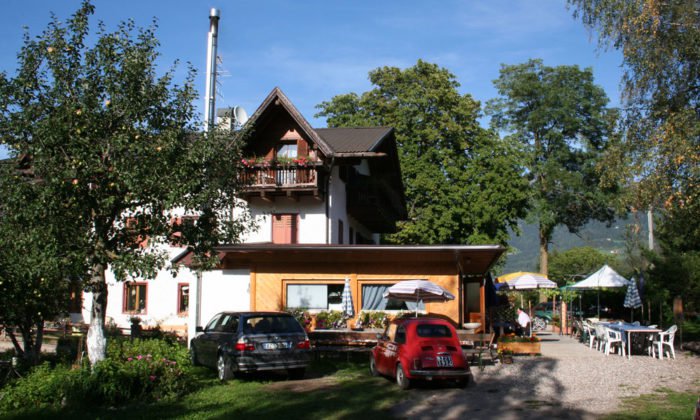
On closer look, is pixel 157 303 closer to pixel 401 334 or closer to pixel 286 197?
pixel 286 197

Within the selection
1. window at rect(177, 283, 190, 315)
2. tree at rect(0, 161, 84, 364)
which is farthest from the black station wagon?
window at rect(177, 283, 190, 315)

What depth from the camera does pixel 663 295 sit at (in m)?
26.7

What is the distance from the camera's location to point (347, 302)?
21.5 metres

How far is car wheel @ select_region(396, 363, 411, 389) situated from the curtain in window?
27.5ft

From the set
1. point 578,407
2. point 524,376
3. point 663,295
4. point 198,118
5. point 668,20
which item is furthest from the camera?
point 663,295

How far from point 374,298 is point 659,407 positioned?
12.1m

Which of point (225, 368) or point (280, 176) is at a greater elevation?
point (280, 176)

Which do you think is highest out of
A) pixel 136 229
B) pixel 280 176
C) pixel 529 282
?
pixel 280 176

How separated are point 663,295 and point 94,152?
22.4m

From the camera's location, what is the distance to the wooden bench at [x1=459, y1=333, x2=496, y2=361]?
56.1 ft

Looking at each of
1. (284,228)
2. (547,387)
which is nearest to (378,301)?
(284,228)

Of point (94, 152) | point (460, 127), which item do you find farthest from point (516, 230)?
point (94, 152)

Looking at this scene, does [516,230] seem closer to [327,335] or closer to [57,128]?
[327,335]

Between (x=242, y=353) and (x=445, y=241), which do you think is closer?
(x=242, y=353)
